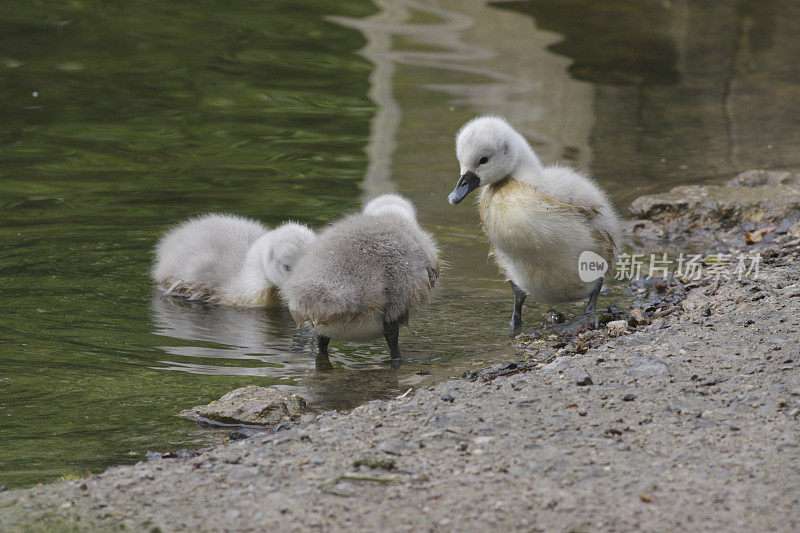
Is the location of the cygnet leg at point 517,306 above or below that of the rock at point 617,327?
below

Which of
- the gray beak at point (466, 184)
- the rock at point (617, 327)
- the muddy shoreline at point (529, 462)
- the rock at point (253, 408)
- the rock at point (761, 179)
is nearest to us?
the muddy shoreline at point (529, 462)

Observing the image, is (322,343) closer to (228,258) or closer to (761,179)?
(228,258)

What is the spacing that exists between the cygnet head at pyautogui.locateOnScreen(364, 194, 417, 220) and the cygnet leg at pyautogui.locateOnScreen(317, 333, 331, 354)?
0.78 m

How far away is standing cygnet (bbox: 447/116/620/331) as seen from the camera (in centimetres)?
611

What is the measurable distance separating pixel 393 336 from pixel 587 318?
130 centimetres

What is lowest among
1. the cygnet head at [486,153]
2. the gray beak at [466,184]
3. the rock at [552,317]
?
the rock at [552,317]

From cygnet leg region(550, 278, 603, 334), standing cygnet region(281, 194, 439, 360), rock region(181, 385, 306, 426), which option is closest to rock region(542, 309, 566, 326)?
cygnet leg region(550, 278, 603, 334)

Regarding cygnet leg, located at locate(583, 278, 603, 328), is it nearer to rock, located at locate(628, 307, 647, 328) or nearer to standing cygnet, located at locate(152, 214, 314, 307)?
rock, located at locate(628, 307, 647, 328)

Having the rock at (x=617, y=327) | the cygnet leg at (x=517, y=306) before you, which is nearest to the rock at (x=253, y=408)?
the rock at (x=617, y=327)

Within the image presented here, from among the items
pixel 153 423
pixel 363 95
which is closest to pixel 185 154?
pixel 363 95

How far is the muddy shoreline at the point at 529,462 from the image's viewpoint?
336cm

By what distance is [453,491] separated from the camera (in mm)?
3529

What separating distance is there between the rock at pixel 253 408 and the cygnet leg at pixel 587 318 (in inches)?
76.2

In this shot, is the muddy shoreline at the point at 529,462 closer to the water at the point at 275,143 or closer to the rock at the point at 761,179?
the water at the point at 275,143
